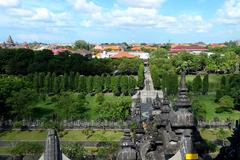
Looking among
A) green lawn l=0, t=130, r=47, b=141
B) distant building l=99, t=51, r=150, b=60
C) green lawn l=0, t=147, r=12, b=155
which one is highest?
distant building l=99, t=51, r=150, b=60

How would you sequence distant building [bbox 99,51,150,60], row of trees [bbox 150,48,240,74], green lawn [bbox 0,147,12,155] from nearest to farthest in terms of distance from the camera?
green lawn [bbox 0,147,12,155]
row of trees [bbox 150,48,240,74]
distant building [bbox 99,51,150,60]

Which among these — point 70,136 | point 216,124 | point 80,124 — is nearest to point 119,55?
point 80,124

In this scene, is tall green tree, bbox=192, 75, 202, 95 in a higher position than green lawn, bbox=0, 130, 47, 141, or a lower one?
higher

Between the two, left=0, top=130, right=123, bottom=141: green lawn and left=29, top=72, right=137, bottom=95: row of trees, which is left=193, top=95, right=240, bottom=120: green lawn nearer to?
left=0, top=130, right=123, bottom=141: green lawn

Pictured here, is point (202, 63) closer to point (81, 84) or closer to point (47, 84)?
point (81, 84)

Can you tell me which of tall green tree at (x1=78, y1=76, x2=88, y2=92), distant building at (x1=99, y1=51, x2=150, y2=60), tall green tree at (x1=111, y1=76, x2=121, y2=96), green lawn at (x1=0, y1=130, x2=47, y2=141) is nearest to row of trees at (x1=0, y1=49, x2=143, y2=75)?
tall green tree at (x1=78, y1=76, x2=88, y2=92)

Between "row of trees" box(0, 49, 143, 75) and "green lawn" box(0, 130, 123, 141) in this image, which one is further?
"row of trees" box(0, 49, 143, 75)
